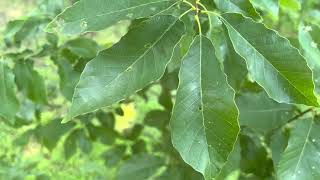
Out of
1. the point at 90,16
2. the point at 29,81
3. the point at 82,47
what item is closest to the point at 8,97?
the point at 29,81

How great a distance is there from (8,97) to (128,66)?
2.34 feet

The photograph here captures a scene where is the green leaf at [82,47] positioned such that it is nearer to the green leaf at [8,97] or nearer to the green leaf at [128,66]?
the green leaf at [8,97]

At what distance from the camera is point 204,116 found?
1160mm

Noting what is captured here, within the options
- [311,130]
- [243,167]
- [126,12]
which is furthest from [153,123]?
[126,12]

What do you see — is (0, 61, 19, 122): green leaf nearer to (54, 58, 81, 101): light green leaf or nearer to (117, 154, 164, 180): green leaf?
(54, 58, 81, 101): light green leaf

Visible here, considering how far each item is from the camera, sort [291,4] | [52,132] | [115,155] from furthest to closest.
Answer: [115,155] → [52,132] → [291,4]

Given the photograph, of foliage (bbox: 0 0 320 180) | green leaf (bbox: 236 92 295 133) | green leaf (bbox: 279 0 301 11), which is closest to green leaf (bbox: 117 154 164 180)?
foliage (bbox: 0 0 320 180)

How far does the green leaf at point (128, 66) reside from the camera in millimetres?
1167

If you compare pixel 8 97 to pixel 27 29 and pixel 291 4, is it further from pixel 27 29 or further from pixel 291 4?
pixel 291 4

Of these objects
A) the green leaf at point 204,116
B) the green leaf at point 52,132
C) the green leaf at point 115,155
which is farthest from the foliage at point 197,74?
the green leaf at point 115,155

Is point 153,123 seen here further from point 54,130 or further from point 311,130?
point 311,130

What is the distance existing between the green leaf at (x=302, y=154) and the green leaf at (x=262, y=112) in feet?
0.63

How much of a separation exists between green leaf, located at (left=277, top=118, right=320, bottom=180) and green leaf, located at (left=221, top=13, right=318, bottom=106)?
29 cm

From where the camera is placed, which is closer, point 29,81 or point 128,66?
point 128,66
